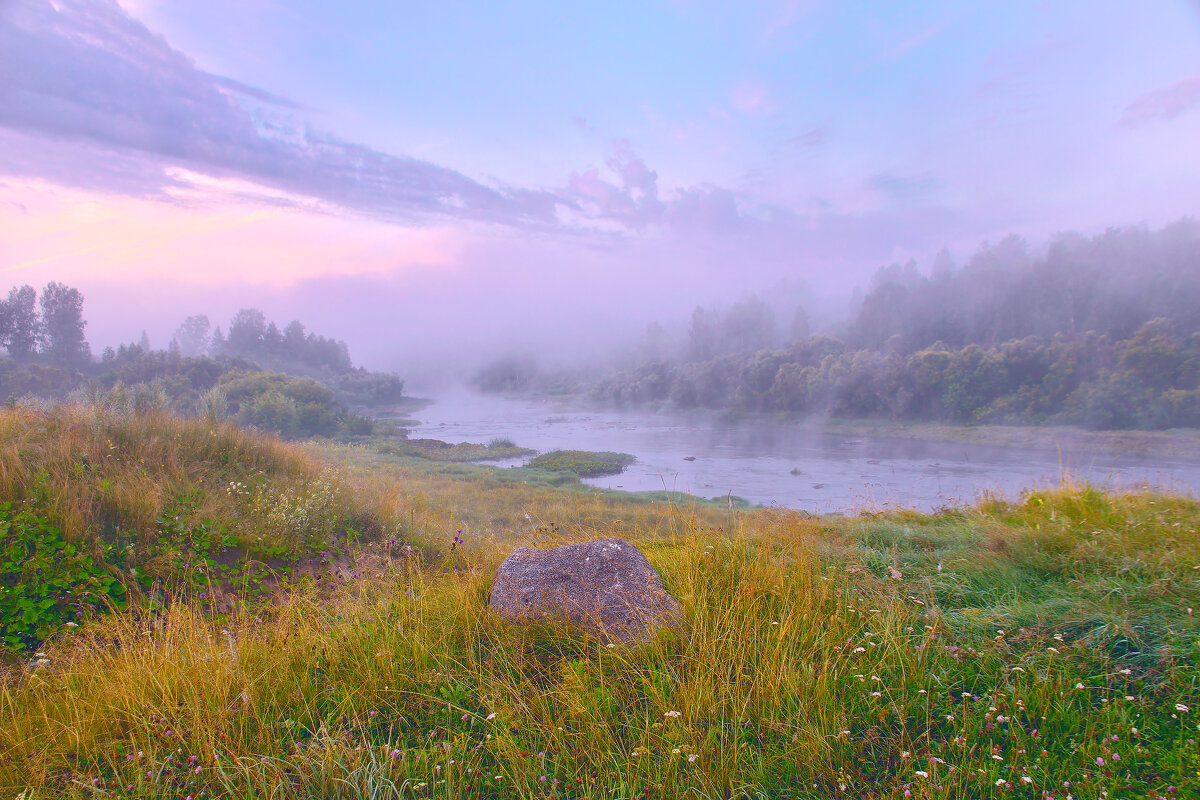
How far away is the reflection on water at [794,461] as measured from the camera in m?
24.7

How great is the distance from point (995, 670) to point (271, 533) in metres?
6.23

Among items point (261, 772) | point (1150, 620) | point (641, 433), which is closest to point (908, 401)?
point (641, 433)

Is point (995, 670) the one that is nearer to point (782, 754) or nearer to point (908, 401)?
point (782, 754)

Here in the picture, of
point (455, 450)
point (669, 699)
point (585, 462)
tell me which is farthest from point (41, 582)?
point (455, 450)

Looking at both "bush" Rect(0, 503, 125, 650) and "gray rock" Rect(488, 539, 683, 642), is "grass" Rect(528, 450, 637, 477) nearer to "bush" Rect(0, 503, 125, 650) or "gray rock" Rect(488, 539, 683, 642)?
"bush" Rect(0, 503, 125, 650)

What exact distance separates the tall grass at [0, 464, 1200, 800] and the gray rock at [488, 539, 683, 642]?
0.13 metres

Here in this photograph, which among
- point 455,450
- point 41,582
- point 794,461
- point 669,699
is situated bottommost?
point 455,450

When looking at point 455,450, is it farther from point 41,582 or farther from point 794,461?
point 41,582

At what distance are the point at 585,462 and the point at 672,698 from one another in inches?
1235

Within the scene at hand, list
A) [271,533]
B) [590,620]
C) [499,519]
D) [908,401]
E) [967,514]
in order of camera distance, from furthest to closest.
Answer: [908,401] < [499,519] < [967,514] < [271,533] < [590,620]

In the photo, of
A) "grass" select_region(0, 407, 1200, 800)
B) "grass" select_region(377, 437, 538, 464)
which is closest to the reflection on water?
"grass" select_region(377, 437, 538, 464)

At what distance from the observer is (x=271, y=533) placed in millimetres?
5496

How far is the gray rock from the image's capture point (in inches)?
125

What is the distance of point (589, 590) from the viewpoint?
3.43 m
